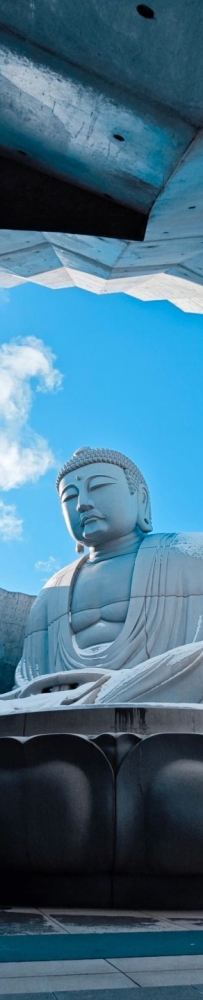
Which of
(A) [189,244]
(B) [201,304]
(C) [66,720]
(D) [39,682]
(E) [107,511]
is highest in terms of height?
(B) [201,304]

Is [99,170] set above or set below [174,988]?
above

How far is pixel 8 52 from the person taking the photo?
1.33m

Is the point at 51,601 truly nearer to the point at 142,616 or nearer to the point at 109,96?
the point at 142,616

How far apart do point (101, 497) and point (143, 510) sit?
1.52 ft

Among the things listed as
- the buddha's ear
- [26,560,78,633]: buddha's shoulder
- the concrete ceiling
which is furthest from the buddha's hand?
the concrete ceiling

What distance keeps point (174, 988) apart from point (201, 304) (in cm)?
545

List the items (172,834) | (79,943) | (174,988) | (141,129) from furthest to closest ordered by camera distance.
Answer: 1. (172,834)
2. (79,943)
3. (174,988)
4. (141,129)

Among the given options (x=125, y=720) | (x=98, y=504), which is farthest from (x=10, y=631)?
(x=125, y=720)

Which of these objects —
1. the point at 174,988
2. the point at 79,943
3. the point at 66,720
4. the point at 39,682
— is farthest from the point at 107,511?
the point at 174,988

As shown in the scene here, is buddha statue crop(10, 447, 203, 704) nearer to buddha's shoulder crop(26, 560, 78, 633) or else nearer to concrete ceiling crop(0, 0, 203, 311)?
buddha's shoulder crop(26, 560, 78, 633)

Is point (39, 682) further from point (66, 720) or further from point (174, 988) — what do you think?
point (174, 988)

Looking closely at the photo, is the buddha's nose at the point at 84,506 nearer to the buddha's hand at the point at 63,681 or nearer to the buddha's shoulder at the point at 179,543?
the buddha's shoulder at the point at 179,543

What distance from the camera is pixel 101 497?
26.3 ft

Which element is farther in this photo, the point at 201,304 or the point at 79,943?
the point at 201,304
